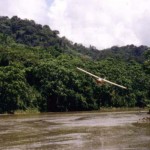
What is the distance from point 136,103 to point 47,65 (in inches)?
766

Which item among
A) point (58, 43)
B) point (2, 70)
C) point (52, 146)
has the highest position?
point (58, 43)

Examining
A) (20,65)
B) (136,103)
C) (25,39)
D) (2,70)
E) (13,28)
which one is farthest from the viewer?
(13,28)

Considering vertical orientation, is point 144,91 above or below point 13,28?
below

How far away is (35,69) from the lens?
61.7 metres

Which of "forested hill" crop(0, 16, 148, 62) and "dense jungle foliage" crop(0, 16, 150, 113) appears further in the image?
"forested hill" crop(0, 16, 148, 62)

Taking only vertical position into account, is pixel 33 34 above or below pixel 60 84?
above

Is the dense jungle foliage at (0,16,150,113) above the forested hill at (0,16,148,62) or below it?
below

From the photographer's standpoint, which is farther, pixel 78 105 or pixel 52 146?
pixel 78 105

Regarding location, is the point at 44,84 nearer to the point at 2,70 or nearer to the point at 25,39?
the point at 2,70

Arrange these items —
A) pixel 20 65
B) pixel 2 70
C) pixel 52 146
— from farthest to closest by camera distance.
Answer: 1. pixel 20 65
2. pixel 2 70
3. pixel 52 146

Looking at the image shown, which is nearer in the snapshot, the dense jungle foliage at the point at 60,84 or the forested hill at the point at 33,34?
the dense jungle foliage at the point at 60,84

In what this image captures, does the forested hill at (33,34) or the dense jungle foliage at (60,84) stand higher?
the forested hill at (33,34)

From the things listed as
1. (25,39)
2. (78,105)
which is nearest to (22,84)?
(78,105)

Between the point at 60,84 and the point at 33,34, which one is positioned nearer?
the point at 60,84
